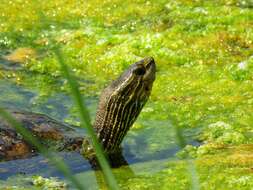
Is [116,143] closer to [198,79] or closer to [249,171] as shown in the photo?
[249,171]

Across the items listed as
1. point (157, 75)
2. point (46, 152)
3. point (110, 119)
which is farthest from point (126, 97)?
point (46, 152)

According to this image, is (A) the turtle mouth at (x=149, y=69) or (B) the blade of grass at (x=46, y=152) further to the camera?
(A) the turtle mouth at (x=149, y=69)

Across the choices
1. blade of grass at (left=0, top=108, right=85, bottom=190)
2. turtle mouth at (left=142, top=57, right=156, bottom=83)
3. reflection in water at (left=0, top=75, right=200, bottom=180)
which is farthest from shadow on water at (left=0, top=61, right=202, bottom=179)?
blade of grass at (left=0, top=108, right=85, bottom=190)

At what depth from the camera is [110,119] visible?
16.1 feet

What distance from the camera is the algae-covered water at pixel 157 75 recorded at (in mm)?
4785

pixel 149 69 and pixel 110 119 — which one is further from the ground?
pixel 149 69

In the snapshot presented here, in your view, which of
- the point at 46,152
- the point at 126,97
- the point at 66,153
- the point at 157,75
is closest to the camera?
the point at 46,152

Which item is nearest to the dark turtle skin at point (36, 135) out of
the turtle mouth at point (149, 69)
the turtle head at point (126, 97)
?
the turtle head at point (126, 97)

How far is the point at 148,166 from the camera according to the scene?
16.5 feet

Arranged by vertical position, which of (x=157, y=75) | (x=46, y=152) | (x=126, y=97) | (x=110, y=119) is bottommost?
(x=46, y=152)

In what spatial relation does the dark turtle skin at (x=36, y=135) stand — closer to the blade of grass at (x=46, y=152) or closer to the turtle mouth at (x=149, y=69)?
the turtle mouth at (x=149, y=69)

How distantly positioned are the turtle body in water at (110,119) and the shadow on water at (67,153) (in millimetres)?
93

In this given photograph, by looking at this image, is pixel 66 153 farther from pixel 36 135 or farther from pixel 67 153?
pixel 36 135

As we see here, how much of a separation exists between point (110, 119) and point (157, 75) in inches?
107
